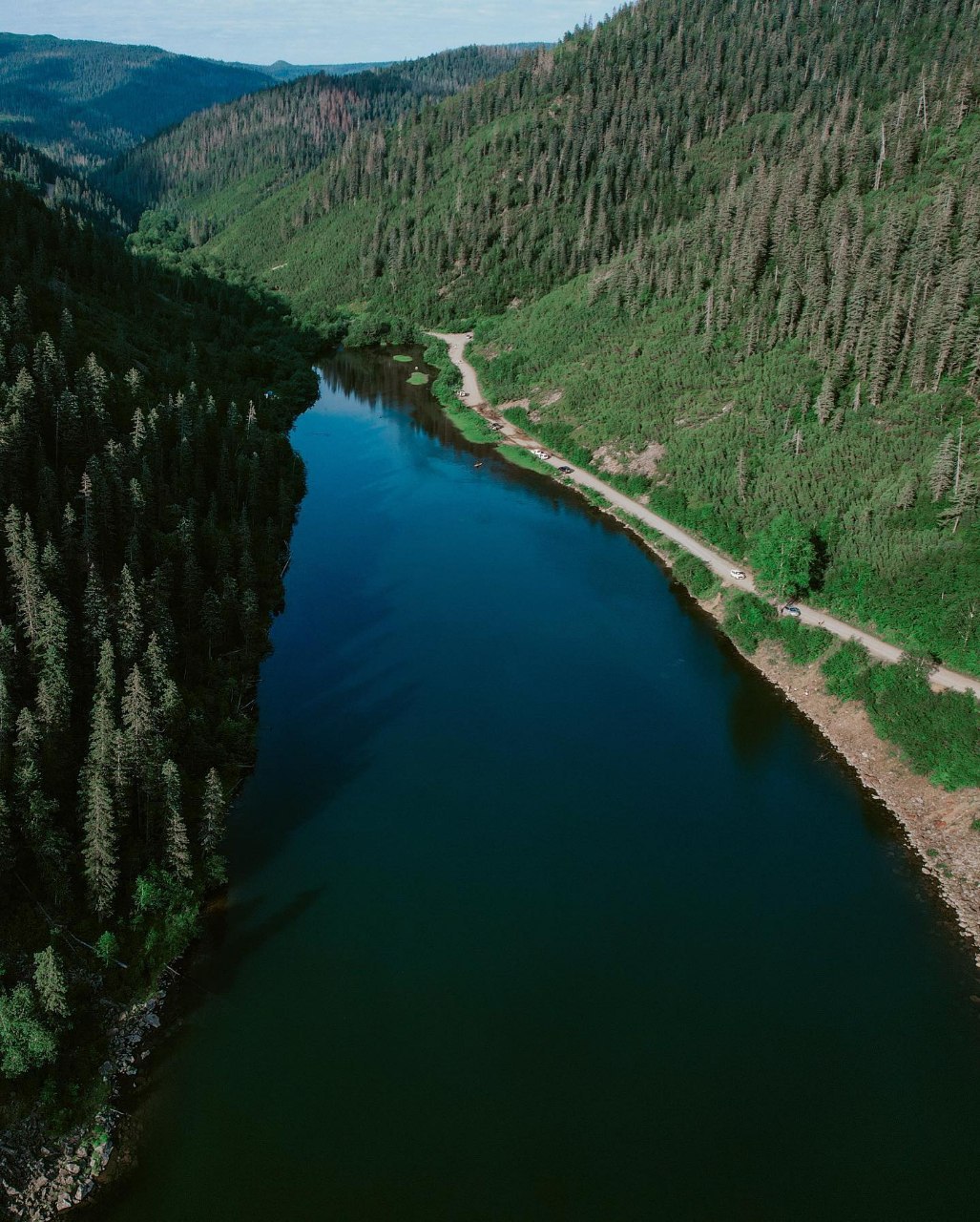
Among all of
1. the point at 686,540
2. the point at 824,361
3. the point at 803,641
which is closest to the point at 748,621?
the point at 803,641

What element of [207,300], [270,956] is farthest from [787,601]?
[207,300]

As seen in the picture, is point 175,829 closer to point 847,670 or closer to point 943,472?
point 847,670

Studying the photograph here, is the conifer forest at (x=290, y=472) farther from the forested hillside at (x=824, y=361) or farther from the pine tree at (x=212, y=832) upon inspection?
the forested hillside at (x=824, y=361)

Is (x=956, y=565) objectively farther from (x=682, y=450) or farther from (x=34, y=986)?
(x=34, y=986)

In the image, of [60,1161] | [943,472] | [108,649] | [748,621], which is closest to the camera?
[60,1161]

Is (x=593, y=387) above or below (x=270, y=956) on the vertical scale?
above

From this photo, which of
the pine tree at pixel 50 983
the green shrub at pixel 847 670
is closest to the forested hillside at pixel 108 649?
the pine tree at pixel 50 983
